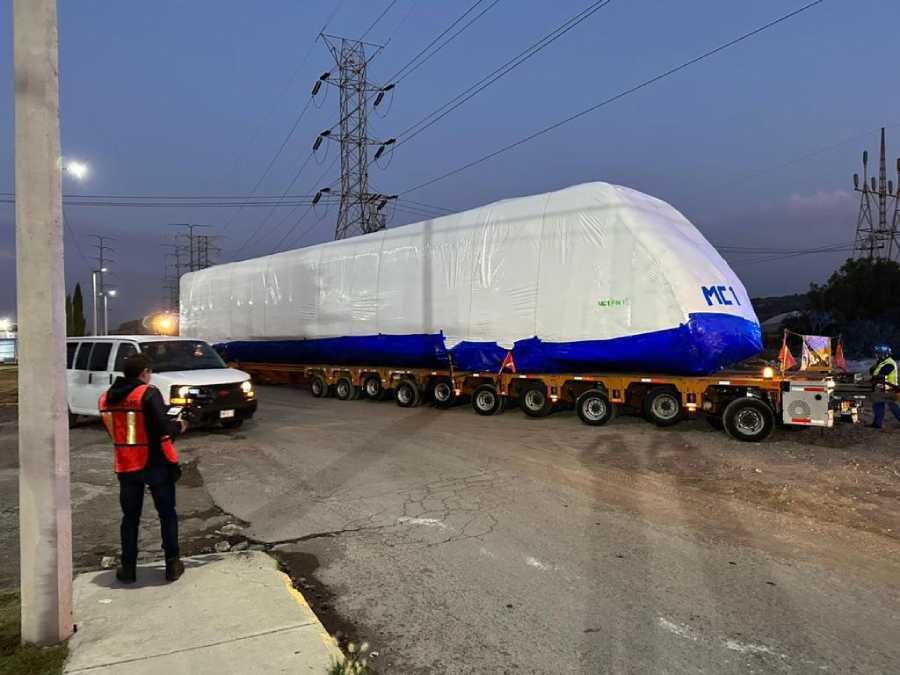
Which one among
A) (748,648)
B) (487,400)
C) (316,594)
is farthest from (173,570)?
(487,400)

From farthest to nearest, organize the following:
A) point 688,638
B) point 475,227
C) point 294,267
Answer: point 294,267, point 475,227, point 688,638

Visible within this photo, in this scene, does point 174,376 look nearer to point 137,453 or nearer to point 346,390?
point 137,453

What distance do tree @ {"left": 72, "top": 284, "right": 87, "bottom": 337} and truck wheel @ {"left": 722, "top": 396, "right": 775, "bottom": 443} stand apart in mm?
75152

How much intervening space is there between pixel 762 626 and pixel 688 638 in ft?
1.79

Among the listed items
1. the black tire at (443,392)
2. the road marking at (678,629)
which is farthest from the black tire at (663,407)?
the road marking at (678,629)

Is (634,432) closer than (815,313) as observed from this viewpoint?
Yes

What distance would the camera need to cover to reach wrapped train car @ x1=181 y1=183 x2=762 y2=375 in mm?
11398

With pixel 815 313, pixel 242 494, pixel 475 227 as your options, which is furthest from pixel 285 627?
pixel 815 313

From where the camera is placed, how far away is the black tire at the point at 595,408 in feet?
40.9

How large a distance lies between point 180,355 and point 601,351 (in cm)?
788

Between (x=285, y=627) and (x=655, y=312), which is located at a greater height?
(x=655, y=312)

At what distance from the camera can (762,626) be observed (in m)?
4.03

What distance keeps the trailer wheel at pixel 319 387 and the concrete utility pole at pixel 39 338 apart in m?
15.5

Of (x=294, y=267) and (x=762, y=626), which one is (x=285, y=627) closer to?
(x=762, y=626)
